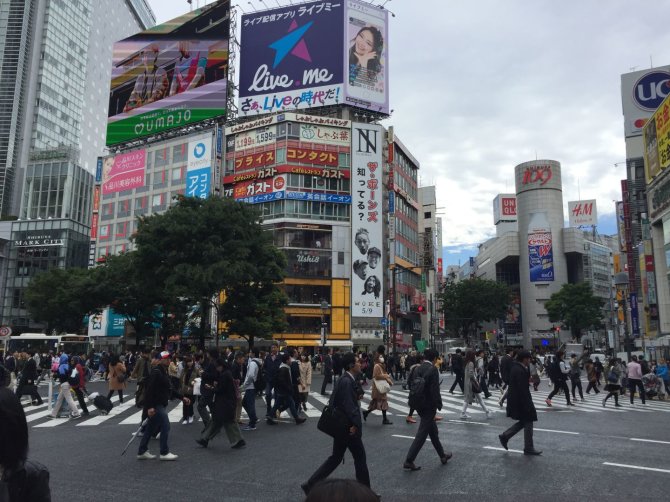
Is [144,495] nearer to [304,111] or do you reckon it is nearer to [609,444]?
[609,444]

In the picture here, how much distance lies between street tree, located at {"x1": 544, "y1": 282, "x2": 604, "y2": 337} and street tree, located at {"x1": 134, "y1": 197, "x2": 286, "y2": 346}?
5530cm

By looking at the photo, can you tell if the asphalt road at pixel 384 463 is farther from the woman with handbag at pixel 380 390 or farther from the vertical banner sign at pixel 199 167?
the vertical banner sign at pixel 199 167

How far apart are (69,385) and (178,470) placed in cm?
797

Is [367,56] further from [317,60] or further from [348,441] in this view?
[348,441]

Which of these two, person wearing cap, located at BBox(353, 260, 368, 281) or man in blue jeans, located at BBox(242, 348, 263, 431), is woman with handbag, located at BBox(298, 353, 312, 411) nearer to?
man in blue jeans, located at BBox(242, 348, 263, 431)

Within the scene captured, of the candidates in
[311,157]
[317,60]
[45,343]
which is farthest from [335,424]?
[317,60]

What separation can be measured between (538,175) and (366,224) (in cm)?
5562

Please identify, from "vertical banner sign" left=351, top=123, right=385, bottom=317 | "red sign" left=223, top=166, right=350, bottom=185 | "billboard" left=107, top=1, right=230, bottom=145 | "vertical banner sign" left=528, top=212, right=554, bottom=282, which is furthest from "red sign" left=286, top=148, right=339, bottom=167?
"vertical banner sign" left=528, top=212, right=554, bottom=282

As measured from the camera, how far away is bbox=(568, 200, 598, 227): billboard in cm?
11712

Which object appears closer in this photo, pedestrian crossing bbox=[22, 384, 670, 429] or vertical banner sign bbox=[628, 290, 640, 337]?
A: pedestrian crossing bbox=[22, 384, 670, 429]

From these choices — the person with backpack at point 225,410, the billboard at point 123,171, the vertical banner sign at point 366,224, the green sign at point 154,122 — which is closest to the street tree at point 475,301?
the vertical banner sign at point 366,224

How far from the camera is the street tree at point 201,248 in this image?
106 ft

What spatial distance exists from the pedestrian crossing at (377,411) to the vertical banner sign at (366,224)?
33431 mm

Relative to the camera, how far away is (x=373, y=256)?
5722cm
